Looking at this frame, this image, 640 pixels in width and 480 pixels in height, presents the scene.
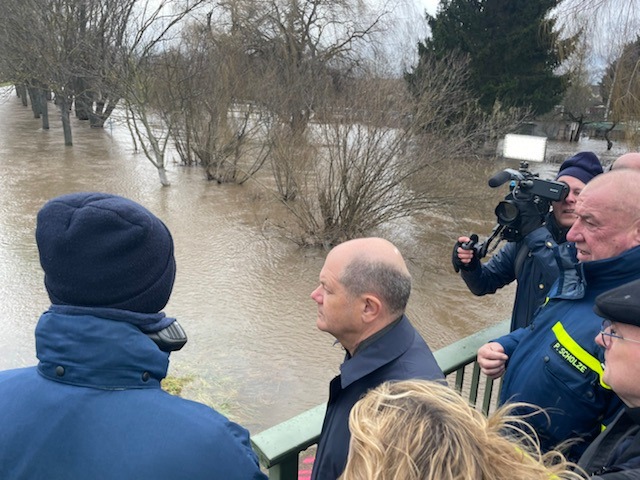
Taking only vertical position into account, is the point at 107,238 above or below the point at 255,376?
above

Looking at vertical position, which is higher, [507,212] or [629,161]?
[629,161]

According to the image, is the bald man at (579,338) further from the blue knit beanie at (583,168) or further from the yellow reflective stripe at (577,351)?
the blue knit beanie at (583,168)

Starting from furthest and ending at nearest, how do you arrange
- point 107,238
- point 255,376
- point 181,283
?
point 181,283, point 255,376, point 107,238

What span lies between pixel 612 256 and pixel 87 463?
1904mm

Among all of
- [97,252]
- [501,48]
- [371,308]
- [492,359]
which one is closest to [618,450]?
[492,359]

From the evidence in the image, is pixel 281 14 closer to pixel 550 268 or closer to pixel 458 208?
pixel 458 208

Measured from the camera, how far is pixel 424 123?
933 centimetres

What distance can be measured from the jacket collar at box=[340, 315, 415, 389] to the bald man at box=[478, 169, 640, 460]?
475 mm

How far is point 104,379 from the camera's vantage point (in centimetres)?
108

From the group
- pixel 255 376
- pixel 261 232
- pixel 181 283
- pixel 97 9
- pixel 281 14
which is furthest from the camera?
pixel 281 14

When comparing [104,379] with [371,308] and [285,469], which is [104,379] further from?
[371,308]

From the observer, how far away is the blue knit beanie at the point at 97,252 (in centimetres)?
114

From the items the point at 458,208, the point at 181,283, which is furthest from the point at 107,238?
the point at 458,208

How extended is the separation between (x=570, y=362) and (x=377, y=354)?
0.69 m
